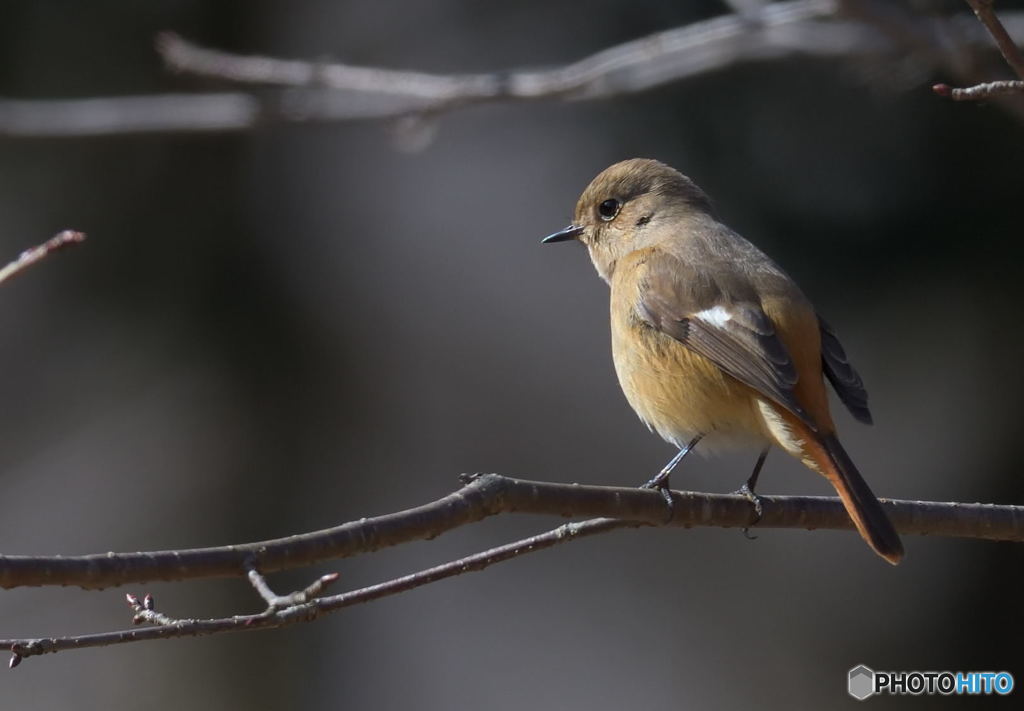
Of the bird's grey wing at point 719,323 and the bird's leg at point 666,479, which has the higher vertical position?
the bird's grey wing at point 719,323

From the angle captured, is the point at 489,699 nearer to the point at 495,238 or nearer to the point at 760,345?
the point at 495,238

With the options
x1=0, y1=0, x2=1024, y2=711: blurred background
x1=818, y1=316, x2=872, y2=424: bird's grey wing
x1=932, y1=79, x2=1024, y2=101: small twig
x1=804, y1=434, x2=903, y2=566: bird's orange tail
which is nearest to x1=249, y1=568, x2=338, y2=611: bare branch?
x1=804, y1=434, x2=903, y2=566: bird's orange tail

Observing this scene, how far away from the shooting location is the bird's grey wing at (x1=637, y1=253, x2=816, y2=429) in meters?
3.38

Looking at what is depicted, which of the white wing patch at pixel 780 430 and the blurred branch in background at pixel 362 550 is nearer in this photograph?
the blurred branch in background at pixel 362 550

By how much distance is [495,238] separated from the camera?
753 cm

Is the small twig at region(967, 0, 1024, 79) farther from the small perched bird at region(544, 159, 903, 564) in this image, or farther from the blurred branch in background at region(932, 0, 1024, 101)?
the small perched bird at region(544, 159, 903, 564)

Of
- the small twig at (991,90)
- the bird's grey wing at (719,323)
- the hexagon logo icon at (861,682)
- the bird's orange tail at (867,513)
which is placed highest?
the small twig at (991,90)

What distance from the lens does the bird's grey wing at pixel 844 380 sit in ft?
11.6

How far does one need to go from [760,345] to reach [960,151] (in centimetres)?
369

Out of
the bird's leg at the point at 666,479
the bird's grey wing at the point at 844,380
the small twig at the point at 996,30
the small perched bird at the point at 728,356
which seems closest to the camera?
the small twig at the point at 996,30

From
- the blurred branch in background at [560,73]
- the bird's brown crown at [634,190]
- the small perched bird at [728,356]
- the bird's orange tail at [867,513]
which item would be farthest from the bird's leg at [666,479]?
the blurred branch in background at [560,73]

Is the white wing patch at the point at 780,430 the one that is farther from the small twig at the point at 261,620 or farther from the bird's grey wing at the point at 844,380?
the small twig at the point at 261,620

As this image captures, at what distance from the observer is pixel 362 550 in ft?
6.86

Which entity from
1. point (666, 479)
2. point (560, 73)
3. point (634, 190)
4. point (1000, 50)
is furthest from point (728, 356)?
point (560, 73)
